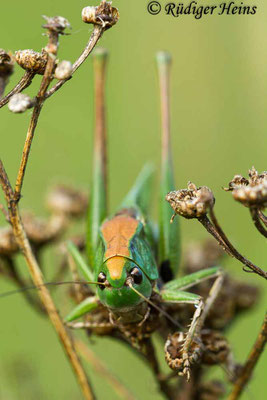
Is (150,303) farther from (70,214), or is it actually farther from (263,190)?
(70,214)

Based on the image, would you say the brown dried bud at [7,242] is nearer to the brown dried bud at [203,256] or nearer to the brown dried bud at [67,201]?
the brown dried bud at [67,201]

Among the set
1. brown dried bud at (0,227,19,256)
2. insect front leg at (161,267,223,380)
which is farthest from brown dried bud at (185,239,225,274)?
brown dried bud at (0,227,19,256)

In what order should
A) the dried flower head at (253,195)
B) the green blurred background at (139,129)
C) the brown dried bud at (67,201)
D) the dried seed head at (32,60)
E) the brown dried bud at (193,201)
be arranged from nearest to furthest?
the dried flower head at (253,195) < the brown dried bud at (193,201) < the dried seed head at (32,60) < the brown dried bud at (67,201) < the green blurred background at (139,129)

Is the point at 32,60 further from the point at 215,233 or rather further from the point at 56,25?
the point at 215,233

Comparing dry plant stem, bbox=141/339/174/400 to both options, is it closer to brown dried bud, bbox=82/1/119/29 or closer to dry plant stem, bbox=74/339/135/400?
dry plant stem, bbox=74/339/135/400

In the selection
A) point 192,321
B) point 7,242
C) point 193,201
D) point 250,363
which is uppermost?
point 7,242

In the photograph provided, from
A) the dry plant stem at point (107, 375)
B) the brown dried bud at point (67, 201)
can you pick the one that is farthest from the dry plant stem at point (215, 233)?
the brown dried bud at point (67, 201)

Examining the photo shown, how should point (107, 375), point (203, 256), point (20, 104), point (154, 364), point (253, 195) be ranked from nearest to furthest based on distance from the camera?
point (253, 195) < point (20, 104) < point (154, 364) < point (107, 375) < point (203, 256)

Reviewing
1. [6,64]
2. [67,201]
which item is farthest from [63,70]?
[67,201]
